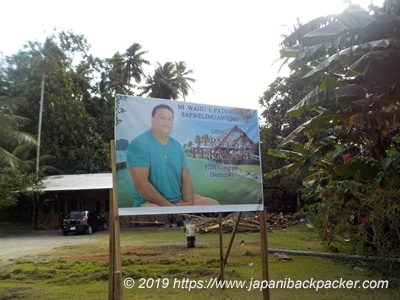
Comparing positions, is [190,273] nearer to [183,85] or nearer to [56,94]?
[56,94]

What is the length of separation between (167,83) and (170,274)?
105 ft

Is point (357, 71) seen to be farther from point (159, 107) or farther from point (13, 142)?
point (13, 142)

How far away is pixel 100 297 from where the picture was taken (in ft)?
22.1

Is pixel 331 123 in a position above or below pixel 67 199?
above

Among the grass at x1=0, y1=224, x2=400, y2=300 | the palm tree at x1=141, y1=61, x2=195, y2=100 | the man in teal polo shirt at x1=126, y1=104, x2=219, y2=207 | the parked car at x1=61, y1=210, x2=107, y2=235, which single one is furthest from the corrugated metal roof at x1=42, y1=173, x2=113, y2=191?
the man in teal polo shirt at x1=126, y1=104, x2=219, y2=207

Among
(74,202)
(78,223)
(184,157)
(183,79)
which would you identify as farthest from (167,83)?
(184,157)

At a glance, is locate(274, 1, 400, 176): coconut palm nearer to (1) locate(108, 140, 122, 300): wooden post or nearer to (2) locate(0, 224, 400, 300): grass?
(2) locate(0, 224, 400, 300): grass

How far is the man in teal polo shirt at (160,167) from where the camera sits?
4883mm

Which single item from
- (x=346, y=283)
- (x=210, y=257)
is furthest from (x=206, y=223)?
(x=346, y=283)

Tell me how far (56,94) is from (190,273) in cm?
2474

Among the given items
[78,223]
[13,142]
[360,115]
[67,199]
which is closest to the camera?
[360,115]

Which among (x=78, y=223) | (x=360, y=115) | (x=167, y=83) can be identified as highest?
(x=167, y=83)

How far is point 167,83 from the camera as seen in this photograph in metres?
39.2

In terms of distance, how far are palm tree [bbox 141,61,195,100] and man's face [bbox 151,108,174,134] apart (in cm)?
3372
